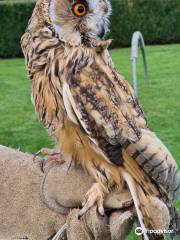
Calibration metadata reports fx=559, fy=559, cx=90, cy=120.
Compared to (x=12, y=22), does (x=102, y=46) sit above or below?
above

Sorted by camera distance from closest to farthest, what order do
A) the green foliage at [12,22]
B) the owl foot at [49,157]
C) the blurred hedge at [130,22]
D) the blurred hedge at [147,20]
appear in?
1. the owl foot at [49,157]
2. the green foliage at [12,22]
3. the blurred hedge at [130,22]
4. the blurred hedge at [147,20]

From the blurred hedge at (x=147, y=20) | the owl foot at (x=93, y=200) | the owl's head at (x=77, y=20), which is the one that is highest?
the owl's head at (x=77, y=20)

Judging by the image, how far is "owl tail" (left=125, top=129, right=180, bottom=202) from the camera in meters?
1.87

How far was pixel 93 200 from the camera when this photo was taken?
74.2 inches

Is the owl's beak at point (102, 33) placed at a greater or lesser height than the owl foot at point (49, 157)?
greater

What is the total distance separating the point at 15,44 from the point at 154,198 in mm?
12266

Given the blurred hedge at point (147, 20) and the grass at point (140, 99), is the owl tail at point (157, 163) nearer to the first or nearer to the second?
the grass at point (140, 99)

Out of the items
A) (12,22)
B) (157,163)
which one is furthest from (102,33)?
(12,22)

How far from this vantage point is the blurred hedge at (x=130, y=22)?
44.9ft

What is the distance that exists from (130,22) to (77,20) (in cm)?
1287

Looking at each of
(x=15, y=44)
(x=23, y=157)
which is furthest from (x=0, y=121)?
(x=15, y=44)

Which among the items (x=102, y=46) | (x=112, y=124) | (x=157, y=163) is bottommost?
(x=157, y=163)

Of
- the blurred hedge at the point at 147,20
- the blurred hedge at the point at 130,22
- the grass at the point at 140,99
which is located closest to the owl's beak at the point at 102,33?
the grass at the point at 140,99

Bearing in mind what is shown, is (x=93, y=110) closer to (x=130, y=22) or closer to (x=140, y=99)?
(x=140, y=99)
